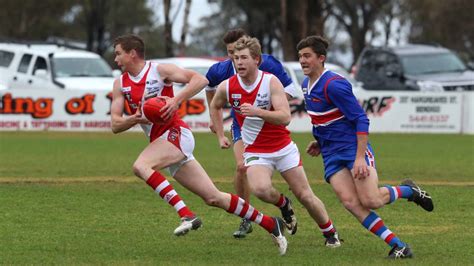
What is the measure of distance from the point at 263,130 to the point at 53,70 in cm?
2193

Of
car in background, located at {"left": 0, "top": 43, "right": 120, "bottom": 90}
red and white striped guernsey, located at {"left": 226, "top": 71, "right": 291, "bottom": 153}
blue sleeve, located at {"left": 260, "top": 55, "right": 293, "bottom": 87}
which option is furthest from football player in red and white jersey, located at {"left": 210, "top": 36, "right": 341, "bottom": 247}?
car in background, located at {"left": 0, "top": 43, "right": 120, "bottom": 90}

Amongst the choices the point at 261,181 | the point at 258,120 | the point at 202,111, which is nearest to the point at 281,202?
the point at 261,181

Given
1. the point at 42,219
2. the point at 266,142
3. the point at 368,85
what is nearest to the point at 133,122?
the point at 266,142

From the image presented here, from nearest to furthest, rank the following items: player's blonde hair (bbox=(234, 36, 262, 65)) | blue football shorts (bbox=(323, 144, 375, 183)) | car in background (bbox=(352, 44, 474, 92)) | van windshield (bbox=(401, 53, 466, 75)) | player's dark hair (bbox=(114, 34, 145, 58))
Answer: blue football shorts (bbox=(323, 144, 375, 183)), player's blonde hair (bbox=(234, 36, 262, 65)), player's dark hair (bbox=(114, 34, 145, 58)), car in background (bbox=(352, 44, 474, 92)), van windshield (bbox=(401, 53, 466, 75))

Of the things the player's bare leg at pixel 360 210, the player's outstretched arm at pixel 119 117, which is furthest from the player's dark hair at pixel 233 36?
the player's bare leg at pixel 360 210

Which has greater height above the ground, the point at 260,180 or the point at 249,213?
the point at 260,180

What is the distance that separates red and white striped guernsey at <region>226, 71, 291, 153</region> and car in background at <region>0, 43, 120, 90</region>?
792 inches

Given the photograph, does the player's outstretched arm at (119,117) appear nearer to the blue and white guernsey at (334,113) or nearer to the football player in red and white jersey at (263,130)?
the football player in red and white jersey at (263,130)

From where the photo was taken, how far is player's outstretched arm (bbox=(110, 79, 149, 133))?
1011cm

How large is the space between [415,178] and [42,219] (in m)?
7.41

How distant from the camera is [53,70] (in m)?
31.5

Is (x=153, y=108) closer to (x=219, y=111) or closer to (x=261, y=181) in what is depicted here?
(x=219, y=111)

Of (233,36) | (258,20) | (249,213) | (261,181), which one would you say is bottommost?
(258,20)

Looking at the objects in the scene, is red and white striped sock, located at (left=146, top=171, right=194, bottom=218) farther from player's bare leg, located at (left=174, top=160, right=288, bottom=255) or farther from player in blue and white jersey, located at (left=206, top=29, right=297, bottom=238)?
player in blue and white jersey, located at (left=206, top=29, right=297, bottom=238)
